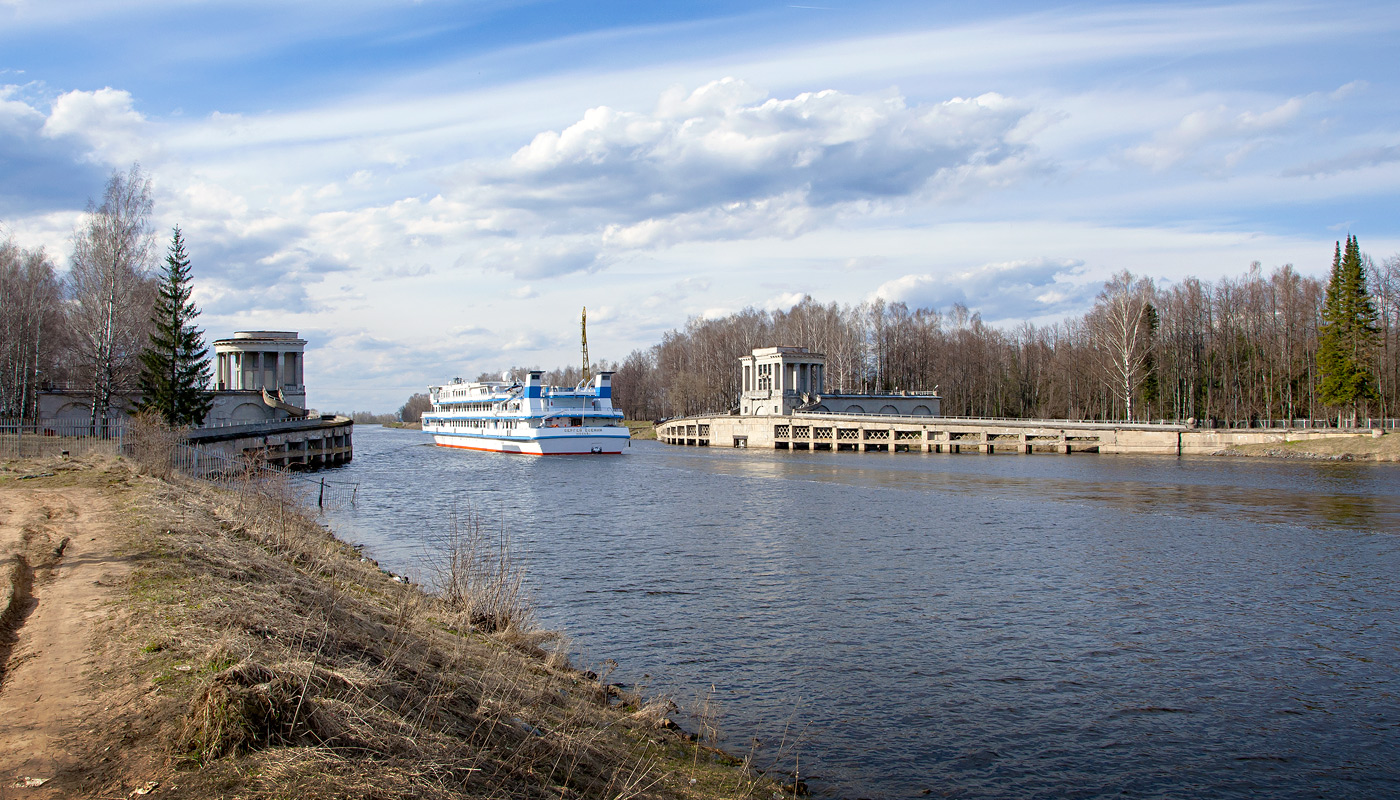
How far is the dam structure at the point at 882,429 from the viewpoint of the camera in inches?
3036

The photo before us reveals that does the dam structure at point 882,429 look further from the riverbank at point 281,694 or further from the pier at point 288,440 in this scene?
the riverbank at point 281,694

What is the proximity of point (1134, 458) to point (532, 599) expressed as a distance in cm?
6861

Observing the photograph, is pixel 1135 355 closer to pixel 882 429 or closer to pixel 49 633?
pixel 882 429

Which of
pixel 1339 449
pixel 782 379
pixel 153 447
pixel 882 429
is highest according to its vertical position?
pixel 782 379

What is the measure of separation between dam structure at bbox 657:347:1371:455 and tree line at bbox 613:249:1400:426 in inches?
256

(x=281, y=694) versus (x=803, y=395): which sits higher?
(x=803, y=395)

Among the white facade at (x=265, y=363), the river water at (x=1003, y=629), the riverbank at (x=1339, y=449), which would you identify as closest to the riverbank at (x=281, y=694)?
the river water at (x=1003, y=629)

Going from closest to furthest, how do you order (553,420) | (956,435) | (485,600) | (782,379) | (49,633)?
(49,633)
(485,600)
(553,420)
(956,435)
(782,379)

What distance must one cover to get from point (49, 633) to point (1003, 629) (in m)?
16.2

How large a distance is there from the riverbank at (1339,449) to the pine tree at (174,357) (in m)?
77.6

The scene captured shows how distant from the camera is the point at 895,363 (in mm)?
134000

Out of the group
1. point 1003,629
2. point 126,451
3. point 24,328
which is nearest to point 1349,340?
point 1003,629

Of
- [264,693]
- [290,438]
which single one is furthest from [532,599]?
[290,438]

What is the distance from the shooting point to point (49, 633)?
33.2 feet
